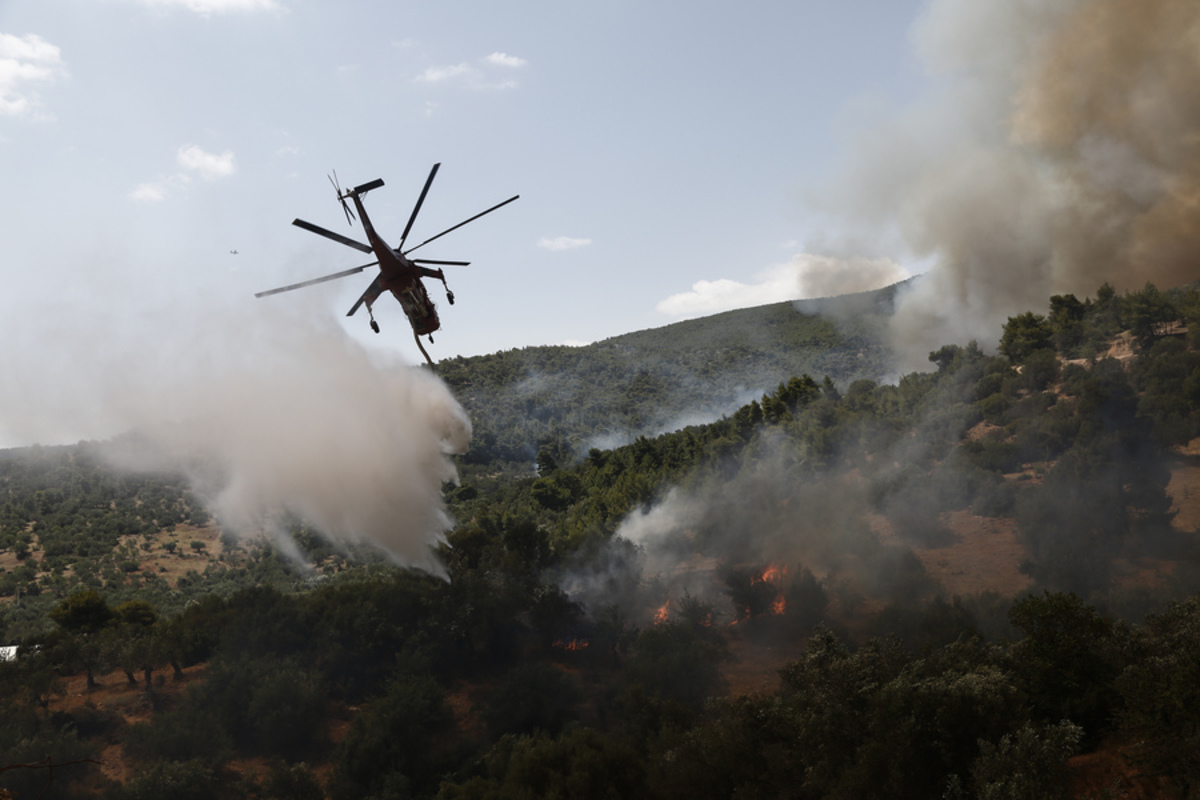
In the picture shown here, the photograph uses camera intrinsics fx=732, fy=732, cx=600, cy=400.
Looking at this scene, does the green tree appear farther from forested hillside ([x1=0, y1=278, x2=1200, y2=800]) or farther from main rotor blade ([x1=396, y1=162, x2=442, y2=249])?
main rotor blade ([x1=396, y1=162, x2=442, y2=249])

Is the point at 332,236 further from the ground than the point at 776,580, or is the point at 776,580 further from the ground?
the point at 332,236

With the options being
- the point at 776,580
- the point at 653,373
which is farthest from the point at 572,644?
the point at 653,373

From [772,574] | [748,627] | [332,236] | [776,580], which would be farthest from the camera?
[772,574]

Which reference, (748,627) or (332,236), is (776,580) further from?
(332,236)

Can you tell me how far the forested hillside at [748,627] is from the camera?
19.8 meters

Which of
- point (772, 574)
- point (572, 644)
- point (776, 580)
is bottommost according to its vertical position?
point (572, 644)

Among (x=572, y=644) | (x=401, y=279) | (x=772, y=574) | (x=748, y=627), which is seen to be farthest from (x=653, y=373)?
(x=401, y=279)

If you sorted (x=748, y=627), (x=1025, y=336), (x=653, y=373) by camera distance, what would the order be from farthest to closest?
(x=653, y=373), (x=1025, y=336), (x=748, y=627)

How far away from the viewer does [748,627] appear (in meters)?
41.4

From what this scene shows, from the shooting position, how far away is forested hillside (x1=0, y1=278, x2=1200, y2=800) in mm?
19797

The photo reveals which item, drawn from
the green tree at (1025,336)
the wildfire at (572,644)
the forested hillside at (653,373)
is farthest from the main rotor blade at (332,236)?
the forested hillside at (653,373)

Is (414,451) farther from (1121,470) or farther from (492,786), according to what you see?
(1121,470)

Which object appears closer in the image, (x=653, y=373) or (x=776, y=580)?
(x=776, y=580)

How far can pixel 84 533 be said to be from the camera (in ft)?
235
